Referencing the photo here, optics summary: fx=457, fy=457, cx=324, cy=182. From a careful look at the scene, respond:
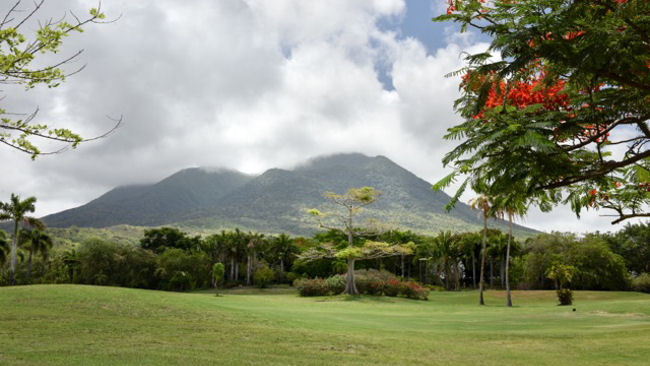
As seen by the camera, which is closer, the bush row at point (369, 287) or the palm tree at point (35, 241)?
the bush row at point (369, 287)

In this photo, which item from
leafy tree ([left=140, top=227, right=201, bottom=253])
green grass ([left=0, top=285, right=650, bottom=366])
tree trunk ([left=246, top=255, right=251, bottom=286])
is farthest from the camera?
leafy tree ([left=140, top=227, right=201, bottom=253])

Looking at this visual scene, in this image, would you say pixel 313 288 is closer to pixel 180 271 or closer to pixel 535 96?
pixel 180 271

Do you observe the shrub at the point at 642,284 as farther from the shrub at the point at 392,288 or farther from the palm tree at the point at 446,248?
the shrub at the point at 392,288

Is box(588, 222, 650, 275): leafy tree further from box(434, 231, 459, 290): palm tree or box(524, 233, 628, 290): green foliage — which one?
box(434, 231, 459, 290): palm tree

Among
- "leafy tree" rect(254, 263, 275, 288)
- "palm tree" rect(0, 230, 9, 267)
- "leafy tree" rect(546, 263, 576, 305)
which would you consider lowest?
"leafy tree" rect(254, 263, 275, 288)

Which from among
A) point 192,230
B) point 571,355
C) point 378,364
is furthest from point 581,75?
point 192,230

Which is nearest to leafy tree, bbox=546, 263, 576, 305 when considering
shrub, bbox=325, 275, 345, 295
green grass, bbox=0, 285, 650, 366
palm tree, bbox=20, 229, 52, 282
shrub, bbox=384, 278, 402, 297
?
shrub, bbox=384, 278, 402, 297

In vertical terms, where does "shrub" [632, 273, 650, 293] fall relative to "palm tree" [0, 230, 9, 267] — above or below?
below

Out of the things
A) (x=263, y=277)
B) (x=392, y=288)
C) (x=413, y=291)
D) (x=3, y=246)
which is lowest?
(x=263, y=277)

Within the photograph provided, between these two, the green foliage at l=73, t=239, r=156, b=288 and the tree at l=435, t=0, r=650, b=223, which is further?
the green foliage at l=73, t=239, r=156, b=288

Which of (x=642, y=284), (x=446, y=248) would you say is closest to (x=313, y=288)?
(x=446, y=248)

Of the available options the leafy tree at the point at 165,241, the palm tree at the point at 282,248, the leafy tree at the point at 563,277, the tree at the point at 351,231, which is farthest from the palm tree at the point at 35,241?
the leafy tree at the point at 563,277

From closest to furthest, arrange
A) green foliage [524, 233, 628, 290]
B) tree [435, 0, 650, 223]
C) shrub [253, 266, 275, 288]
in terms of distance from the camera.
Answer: tree [435, 0, 650, 223] < green foliage [524, 233, 628, 290] < shrub [253, 266, 275, 288]

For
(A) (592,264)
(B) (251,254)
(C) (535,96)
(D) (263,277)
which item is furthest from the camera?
(B) (251,254)
